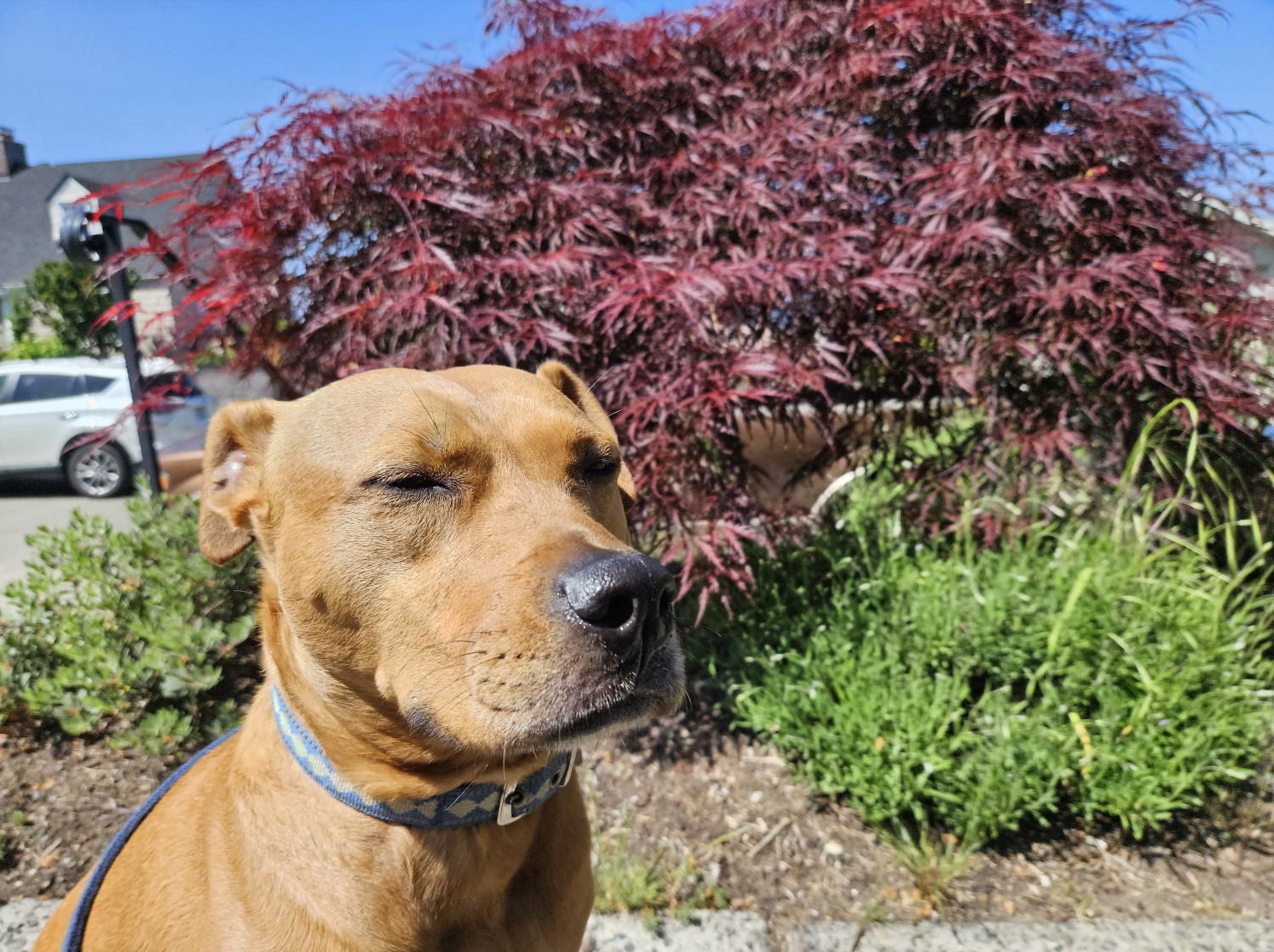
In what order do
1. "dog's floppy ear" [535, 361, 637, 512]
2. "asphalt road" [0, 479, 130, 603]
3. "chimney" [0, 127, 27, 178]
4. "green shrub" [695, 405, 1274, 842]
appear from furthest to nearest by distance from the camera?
"chimney" [0, 127, 27, 178]
"asphalt road" [0, 479, 130, 603]
"green shrub" [695, 405, 1274, 842]
"dog's floppy ear" [535, 361, 637, 512]

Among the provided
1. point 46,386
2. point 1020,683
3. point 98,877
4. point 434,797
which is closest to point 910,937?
point 1020,683

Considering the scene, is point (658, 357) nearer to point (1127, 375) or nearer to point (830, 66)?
point (830, 66)

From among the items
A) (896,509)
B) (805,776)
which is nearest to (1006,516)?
(896,509)

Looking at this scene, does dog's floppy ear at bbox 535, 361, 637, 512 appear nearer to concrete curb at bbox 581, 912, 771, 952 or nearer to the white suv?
concrete curb at bbox 581, 912, 771, 952

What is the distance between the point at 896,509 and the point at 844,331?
3.53 feet

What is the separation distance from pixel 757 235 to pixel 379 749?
2664 mm

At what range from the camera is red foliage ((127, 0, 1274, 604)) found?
3240 millimetres

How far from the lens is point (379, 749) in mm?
1694

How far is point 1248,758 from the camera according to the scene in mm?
3178

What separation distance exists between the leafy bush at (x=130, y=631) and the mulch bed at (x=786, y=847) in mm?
214

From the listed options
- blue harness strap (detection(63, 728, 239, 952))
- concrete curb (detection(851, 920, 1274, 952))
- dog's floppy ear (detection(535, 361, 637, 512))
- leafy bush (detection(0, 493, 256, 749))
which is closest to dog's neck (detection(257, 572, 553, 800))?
blue harness strap (detection(63, 728, 239, 952))

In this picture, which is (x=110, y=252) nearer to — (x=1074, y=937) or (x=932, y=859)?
(x=932, y=859)

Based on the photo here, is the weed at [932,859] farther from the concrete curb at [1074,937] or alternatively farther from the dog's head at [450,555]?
the dog's head at [450,555]

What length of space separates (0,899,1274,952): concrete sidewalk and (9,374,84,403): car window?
37.6ft
